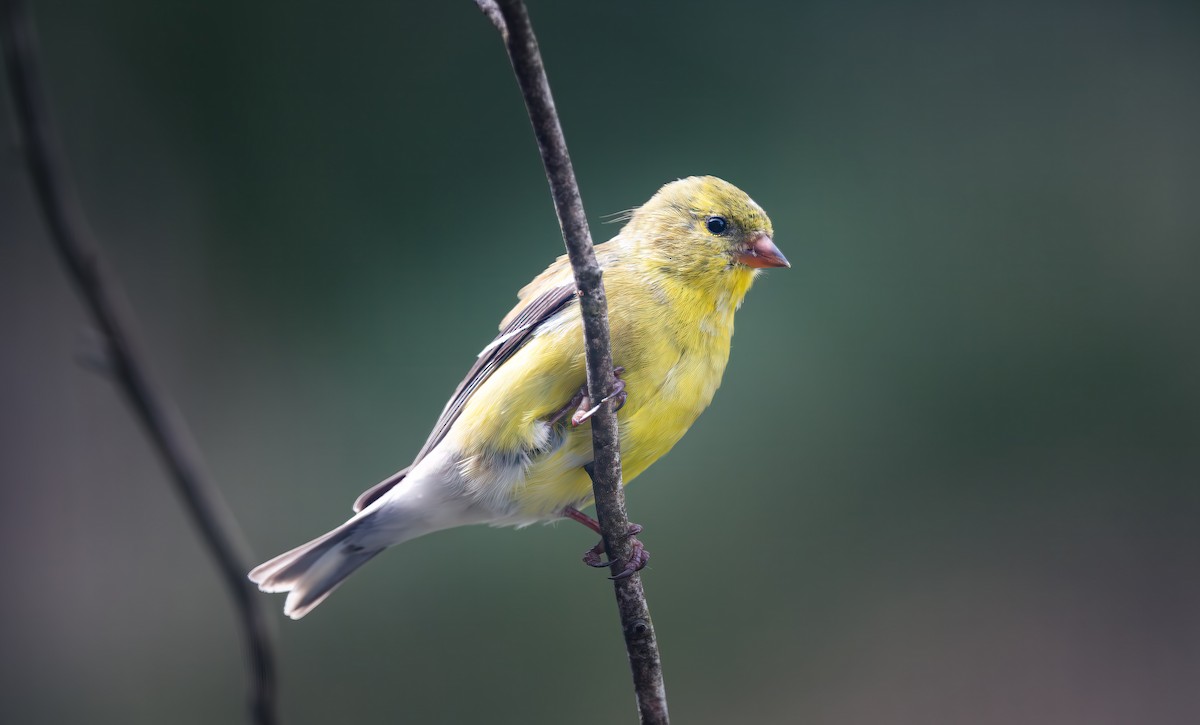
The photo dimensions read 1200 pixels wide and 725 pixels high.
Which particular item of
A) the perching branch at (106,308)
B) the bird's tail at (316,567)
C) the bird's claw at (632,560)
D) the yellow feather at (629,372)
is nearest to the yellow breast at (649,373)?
the yellow feather at (629,372)

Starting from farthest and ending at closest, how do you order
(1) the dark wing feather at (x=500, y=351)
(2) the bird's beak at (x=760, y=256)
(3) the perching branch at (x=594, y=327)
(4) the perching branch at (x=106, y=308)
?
(2) the bird's beak at (x=760, y=256) < (1) the dark wing feather at (x=500, y=351) < (3) the perching branch at (x=594, y=327) < (4) the perching branch at (x=106, y=308)

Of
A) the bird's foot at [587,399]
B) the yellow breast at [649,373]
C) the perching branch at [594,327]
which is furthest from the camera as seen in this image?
the yellow breast at [649,373]

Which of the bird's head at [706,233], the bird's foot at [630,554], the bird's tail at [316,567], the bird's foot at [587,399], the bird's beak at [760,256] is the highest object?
the bird's head at [706,233]

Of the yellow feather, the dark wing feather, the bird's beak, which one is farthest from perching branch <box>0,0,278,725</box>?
the bird's beak

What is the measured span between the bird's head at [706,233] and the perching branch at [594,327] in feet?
3.30

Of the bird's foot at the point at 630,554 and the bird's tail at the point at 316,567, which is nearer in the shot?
the bird's foot at the point at 630,554

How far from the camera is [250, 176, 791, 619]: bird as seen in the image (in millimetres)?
2734

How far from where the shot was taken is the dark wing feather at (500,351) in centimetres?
304

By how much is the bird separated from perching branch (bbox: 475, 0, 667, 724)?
12 cm

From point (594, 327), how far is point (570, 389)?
71cm

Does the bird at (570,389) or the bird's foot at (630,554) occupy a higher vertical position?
the bird at (570,389)

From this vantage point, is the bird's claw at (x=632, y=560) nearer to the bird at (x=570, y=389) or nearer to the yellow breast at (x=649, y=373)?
the bird at (x=570, y=389)

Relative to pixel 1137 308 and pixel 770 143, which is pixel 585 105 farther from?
pixel 1137 308

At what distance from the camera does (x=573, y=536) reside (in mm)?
5176
